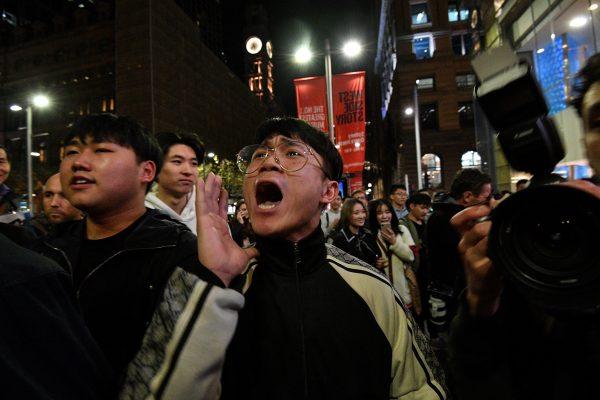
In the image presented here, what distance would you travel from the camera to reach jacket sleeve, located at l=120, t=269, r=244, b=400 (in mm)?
1003

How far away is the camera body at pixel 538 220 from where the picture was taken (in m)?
1.09

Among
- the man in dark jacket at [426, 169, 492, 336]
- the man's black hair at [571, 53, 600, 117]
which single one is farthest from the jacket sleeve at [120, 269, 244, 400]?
the man in dark jacket at [426, 169, 492, 336]

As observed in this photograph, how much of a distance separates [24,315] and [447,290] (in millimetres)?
3721

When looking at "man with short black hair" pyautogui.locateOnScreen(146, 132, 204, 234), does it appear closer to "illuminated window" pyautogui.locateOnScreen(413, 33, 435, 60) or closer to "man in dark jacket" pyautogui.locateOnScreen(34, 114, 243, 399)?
"man in dark jacket" pyautogui.locateOnScreen(34, 114, 243, 399)

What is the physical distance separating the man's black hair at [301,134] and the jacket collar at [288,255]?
0.50 meters

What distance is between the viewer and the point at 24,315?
→ 32.5 inches

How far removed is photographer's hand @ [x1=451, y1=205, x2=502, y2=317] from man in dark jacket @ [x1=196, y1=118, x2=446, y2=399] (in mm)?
497

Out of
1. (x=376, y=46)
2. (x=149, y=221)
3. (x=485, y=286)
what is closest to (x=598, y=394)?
(x=485, y=286)

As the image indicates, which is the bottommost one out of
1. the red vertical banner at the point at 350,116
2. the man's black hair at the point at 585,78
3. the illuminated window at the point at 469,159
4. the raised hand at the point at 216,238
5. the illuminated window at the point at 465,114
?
the raised hand at the point at 216,238

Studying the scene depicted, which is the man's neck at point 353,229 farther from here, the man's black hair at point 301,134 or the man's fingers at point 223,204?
the man's fingers at point 223,204

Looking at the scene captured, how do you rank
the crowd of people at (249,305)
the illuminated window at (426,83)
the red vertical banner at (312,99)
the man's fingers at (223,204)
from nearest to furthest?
the crowd of people at (249,305)
the man's fingers at (223,204)
the red vertical banner at (312,99)
the illuminated window at (426,83)

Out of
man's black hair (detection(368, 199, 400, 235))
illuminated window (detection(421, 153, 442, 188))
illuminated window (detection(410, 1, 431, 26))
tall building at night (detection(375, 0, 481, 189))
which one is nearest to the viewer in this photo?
man's black hair (detection(368, 199, 400, 235))

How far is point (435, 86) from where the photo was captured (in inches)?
1463

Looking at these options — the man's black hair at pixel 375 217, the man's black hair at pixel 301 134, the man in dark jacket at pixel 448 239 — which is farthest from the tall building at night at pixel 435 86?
the man's black hair at pixel 301 134
